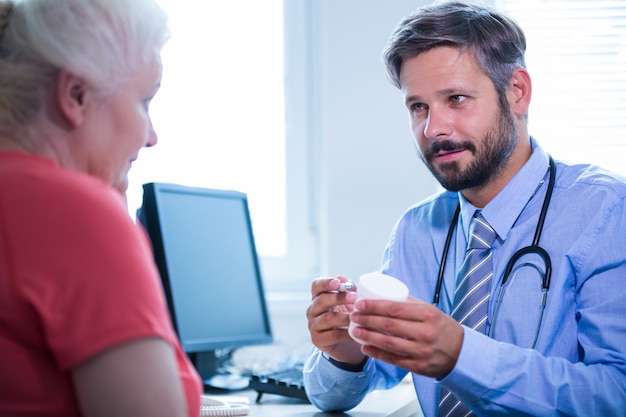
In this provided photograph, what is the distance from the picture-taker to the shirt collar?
5.19ft

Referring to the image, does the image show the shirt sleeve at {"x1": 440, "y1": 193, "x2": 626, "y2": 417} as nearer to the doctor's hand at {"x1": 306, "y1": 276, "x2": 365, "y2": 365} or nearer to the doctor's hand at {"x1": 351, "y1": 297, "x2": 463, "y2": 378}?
the doctor's hand at {"x1": 351, "y1": 297, "x2": 463, "y2": 378}

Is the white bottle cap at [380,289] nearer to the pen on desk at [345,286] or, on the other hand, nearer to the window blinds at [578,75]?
the pen on desk at [345,286]

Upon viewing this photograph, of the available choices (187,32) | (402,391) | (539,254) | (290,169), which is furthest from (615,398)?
(187,32)

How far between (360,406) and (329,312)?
1.01ft

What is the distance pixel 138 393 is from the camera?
29.2 inches

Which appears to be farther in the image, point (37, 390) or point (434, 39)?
point (434, 39)

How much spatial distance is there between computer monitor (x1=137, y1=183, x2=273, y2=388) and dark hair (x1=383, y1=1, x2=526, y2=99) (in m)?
0.66

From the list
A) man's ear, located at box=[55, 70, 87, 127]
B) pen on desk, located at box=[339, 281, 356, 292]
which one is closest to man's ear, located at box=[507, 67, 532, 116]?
pen on desk, located at box=[339, 281, 356, 292]

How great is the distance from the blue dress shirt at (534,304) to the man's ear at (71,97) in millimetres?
750

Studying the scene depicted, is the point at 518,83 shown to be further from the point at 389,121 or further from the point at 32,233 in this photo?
the point at 32,233

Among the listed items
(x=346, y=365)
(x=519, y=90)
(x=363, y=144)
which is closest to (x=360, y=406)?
(x=346, y=365)

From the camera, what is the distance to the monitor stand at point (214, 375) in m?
1.84

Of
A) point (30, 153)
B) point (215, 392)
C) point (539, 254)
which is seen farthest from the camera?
point (215, 392)

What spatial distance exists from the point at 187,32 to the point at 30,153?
1.96 meters
